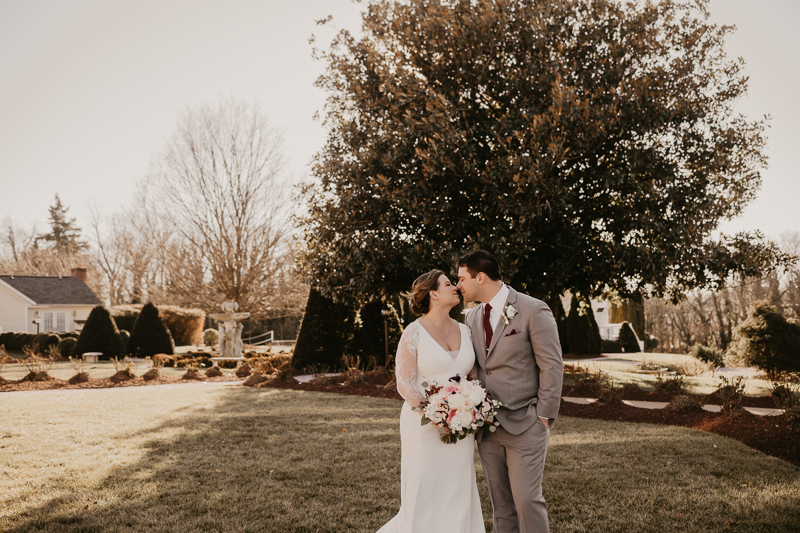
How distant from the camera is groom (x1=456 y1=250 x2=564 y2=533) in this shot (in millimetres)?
3391

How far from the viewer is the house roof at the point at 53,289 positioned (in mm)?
37219

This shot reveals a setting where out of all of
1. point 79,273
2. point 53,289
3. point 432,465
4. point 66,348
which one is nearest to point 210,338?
point 66,348

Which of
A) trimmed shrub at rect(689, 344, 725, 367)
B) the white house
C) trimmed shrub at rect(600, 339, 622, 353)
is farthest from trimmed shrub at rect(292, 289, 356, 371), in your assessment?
the white house

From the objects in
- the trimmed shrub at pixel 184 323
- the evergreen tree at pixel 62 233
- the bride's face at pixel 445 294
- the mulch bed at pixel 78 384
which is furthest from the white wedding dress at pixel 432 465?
the evergreen tree at pixel 62 233

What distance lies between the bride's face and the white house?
131 feet

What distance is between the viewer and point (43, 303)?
3700 cm

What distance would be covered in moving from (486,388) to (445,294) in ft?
2.59

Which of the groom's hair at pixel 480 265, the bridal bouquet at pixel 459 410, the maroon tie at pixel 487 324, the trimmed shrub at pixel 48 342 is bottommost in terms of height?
the trimmed shrub at pixel 48 342

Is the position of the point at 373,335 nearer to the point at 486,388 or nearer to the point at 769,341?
the point at 769,341

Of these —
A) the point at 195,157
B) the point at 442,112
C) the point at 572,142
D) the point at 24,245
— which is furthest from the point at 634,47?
the point at 24,245

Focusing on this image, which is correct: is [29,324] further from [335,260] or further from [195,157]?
[335,260]

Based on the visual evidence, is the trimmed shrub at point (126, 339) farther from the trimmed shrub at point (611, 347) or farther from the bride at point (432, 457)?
the trimmed shrub at point (611, 347)

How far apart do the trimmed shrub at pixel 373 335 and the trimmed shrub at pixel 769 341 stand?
1038 centimetres

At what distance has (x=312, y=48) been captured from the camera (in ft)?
42.5
